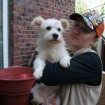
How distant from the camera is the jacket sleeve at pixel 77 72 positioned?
Answer: 79.0 inches

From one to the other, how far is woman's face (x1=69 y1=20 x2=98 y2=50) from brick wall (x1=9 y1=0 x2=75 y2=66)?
203 cm

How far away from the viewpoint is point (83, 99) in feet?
7.16

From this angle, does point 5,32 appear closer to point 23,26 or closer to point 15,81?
point 23,26

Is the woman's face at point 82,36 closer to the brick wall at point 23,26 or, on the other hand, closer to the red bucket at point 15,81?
the red bucket at point 15,81

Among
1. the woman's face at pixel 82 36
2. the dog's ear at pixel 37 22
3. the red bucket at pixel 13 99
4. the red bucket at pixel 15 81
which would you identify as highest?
the dog's ear at pixel 37 22

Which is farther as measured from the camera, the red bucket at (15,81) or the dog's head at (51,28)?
the dog's head at (51,28)

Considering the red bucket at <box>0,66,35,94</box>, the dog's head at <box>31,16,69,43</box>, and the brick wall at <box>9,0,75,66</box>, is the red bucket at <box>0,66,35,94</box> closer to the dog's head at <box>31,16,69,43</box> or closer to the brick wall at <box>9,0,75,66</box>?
the dog's head at <box>31,16,69,43</box>

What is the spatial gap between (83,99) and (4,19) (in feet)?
7.79

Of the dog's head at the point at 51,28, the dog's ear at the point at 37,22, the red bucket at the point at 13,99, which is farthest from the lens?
the dog's ear at the point at 37,22

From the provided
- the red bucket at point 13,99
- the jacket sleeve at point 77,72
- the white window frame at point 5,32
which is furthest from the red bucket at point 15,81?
the white window frame at point 5,32

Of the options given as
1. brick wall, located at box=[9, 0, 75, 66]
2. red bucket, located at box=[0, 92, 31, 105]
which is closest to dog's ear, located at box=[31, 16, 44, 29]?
red bucket, located at box=[0, 92, 31, 105]

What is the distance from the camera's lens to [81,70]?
6.77 feet

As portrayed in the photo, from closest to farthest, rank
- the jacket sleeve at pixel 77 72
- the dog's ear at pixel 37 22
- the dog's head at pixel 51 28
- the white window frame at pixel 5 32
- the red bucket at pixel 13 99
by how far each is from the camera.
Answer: the jacket sleeve at pixel 77 72
the red bucket at pixel 13 99
the dog's head at pixel 51 28
the dog's ear at pixel 37 22
the white window frame at pixel 5 32

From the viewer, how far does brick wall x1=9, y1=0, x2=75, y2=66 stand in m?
4.21
